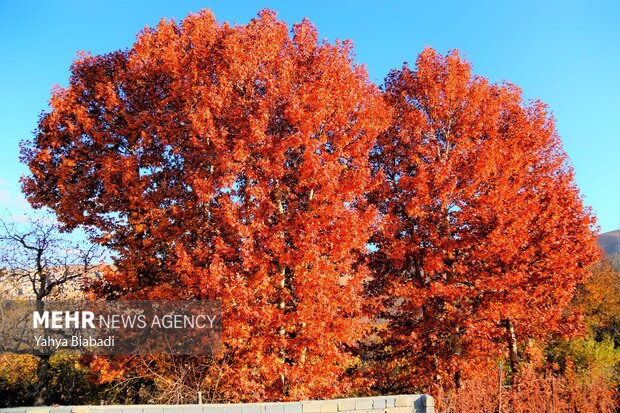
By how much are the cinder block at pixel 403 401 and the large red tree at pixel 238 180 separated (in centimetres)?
408

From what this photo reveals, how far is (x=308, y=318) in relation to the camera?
1344 centimetres

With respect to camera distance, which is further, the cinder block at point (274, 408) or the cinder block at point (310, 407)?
the cinder block at point (310, 407)

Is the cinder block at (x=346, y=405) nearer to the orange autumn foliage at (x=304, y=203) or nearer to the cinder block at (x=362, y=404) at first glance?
the cinder block at (x=362, y=404)

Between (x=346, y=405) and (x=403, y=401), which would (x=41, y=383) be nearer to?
(x=346, y=405)

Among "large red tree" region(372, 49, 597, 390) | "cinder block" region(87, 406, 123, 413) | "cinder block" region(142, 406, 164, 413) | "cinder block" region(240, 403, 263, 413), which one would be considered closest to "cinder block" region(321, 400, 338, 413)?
"cinder block" region(240, 403, 263, 413)

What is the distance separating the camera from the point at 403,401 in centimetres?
966

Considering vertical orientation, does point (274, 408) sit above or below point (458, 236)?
below

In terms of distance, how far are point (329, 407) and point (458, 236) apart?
10.1 meters

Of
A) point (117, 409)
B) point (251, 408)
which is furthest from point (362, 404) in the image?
point (117, 409)

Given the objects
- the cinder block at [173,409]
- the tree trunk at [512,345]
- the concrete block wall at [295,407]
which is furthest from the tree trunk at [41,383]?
the tree trunk at [512,345]

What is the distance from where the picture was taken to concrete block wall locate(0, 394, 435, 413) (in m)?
8.15

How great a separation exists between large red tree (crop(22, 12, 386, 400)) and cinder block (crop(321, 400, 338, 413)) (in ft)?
13.8

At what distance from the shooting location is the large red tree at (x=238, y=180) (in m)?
13.5

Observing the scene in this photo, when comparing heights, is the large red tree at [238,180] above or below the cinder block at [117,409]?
above
